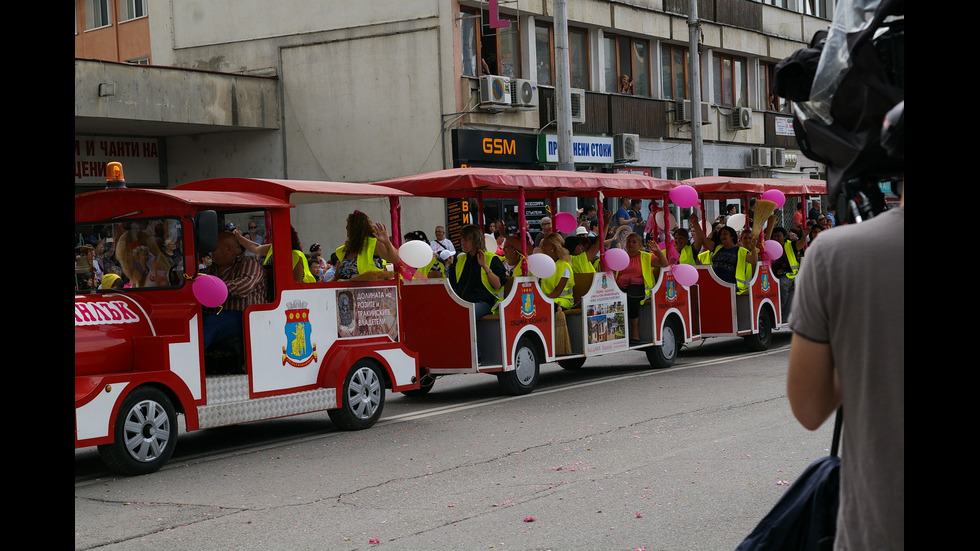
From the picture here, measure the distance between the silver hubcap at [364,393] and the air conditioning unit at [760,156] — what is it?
29458 millimetres

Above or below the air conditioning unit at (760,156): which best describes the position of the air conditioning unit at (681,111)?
above

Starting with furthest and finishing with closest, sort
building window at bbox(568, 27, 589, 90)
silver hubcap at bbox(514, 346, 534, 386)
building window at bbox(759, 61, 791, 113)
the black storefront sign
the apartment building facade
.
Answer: building window at bbox(759, 61, 791, 113) → building window at bbox(568, 27, 589, 90) → the apartment building facade → the black storefront sign → silver hubcap at bbox(514, 346, 534, 386)

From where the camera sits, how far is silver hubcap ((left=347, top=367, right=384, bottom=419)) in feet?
35.0

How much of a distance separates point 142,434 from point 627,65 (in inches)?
1020

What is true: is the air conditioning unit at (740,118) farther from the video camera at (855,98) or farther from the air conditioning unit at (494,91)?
the video camera at (855,98)

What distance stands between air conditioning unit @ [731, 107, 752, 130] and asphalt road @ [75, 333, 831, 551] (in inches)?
1004

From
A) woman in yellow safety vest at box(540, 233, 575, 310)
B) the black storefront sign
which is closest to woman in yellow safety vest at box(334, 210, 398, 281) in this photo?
woman in yellow safety vest at box(540, 233, 575, 310)

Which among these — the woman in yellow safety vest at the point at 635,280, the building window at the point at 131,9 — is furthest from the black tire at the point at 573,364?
the building window at the point at 131,9

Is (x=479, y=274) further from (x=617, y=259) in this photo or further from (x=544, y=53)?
(x=544, y=53)

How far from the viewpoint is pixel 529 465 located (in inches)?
333

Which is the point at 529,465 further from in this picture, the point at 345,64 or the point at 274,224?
the point at 345,64

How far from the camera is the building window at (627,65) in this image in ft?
105

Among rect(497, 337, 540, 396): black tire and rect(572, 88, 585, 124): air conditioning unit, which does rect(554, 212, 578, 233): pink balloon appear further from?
rect(572, 88, 585, 124): air conditioning unit

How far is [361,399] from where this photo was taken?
10766 mm
